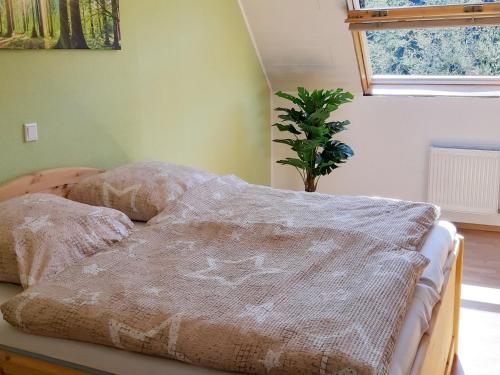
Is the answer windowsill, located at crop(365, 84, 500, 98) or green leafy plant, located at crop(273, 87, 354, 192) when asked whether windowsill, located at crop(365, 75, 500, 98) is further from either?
green leafy plant, located at crop(273, 87, 354, 192)

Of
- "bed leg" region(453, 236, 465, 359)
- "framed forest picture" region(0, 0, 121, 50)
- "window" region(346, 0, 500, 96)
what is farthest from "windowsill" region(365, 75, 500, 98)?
"framed forest picture" region(0, 0, 121, 50)

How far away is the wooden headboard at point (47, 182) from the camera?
A: 246 centimetres

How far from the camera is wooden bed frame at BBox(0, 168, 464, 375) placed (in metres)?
1.66

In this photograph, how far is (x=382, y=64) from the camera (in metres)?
4.56

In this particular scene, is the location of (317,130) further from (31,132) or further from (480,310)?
(31,132)

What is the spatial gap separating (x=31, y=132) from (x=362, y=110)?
9.25 feet

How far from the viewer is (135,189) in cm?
267

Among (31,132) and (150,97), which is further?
(150,97)

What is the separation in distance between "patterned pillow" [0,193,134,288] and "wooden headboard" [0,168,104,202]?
0.67 feet

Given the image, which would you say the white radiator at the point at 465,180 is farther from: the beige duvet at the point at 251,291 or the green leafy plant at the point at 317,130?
the beige duvet at the point at 251,291

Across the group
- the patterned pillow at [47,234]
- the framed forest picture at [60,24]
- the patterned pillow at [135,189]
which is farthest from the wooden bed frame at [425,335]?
the framed forest picture at [60,24]

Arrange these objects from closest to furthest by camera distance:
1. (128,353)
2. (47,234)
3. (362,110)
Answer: (128,353)
(47,234)
(362,110)

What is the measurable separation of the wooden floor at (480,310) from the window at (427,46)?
1.17 meters

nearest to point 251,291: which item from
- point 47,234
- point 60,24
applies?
point 47,234
